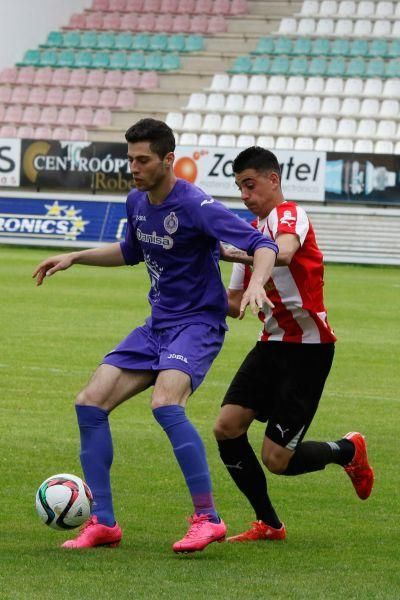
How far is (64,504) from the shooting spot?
5.87 meters

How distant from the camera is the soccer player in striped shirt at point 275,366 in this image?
634 centimetres

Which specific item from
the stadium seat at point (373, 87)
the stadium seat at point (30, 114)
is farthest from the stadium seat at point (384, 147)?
the stadium seat at point (30, 114)

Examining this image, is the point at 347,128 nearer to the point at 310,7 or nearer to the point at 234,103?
the point at 234,103

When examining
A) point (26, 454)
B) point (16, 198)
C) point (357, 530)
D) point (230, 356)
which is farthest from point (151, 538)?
point (16, 198)

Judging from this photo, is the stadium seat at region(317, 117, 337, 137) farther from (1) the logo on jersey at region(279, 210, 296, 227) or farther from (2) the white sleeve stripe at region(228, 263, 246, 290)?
(1) the logo on jersey at region(279, 210, 296, 227)

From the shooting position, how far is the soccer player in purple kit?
19.1ft

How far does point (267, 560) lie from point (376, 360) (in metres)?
8.67

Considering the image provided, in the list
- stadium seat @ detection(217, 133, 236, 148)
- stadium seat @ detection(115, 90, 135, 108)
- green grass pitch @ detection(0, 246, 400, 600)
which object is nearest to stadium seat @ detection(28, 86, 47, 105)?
stadium seat @ detection(115, 90, 135, 108)

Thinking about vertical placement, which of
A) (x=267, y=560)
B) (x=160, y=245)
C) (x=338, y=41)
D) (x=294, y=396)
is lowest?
(x=267, y=560)

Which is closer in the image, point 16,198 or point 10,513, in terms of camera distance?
point 10,513

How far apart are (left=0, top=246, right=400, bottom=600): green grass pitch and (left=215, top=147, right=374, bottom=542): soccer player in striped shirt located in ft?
1.15

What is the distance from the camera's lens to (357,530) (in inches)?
257

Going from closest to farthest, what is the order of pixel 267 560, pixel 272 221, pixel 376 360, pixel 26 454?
pixel 267 560 < pixel 272 221 < pixel 26 454 < pixel 376 360

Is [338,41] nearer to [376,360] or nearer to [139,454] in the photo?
[376,360]
